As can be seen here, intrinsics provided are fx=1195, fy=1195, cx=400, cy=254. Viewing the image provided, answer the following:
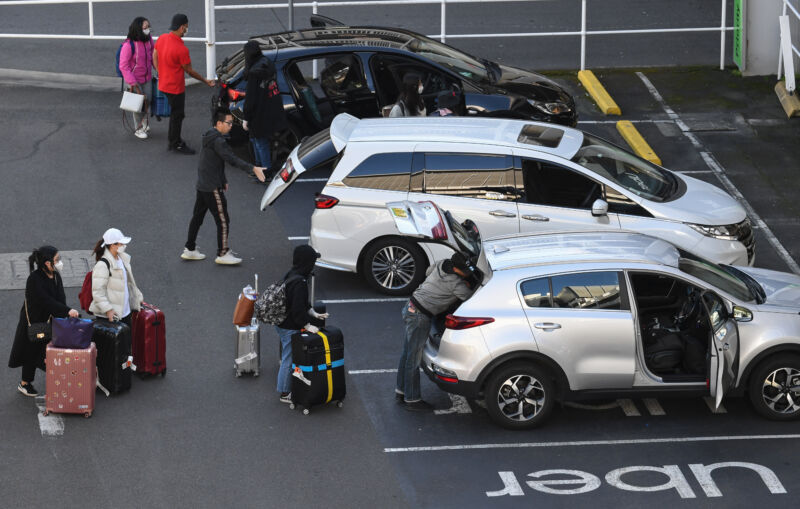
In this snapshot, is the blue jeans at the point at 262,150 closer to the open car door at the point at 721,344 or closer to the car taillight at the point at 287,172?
the car taillight at the point at 287,172

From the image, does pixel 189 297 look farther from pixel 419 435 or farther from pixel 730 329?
pixel 730 329

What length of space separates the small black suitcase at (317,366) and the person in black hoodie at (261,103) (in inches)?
236

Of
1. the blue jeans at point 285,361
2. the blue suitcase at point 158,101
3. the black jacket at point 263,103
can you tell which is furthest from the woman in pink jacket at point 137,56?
the blue jeans at point 285,361

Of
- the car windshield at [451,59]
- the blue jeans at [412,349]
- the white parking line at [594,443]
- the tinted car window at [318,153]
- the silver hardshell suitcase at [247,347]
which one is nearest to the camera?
the white parking line at [594,443]

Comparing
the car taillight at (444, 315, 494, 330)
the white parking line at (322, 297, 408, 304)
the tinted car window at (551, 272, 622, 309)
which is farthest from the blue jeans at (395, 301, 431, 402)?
the white parking line at (322, 297, 408, 304)

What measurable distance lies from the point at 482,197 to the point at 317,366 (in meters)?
3.45

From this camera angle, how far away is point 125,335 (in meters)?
11.2

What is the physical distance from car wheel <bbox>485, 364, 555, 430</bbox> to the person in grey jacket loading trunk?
2.48 ft

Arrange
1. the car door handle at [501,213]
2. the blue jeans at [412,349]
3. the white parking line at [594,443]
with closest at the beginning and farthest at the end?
the white parking line at [594,443]
the blue jeans at [412,349]
the car door handle at [501,213]

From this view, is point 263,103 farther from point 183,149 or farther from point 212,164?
point 212,164

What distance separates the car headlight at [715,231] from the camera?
13.1 metres

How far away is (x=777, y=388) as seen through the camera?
10.6 metres

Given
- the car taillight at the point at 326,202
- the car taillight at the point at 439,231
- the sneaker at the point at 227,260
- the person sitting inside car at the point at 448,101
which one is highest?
the person sitting inside car at the point at 448,101

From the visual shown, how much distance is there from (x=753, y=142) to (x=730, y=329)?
848cm
